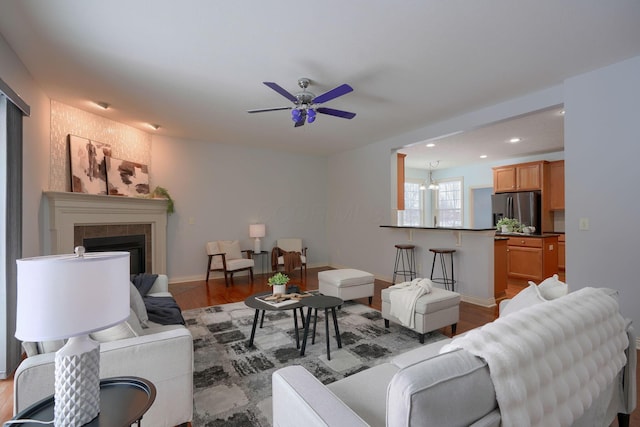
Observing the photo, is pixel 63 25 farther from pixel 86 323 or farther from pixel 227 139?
pixel 227 139

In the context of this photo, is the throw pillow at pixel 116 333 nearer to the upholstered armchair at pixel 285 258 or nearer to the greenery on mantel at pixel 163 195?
the greenery on mantel at pixel 163 195

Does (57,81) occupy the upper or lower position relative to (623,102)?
upper

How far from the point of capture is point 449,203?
8984 millimetres

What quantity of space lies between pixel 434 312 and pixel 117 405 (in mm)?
2672

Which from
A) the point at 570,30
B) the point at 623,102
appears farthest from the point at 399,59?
the point at 623,102

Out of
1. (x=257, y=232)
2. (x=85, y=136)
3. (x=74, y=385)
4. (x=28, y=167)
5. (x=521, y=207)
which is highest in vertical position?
(x=85, y=136)

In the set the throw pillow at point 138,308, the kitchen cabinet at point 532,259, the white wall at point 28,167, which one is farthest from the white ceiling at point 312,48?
the kitchen cabinet at point 532,259

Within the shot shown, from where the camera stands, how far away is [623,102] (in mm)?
2928

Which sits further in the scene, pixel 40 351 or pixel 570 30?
pixel 570 30

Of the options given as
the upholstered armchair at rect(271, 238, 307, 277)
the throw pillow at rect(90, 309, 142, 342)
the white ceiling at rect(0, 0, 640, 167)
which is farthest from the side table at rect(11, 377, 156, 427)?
→ the upholstered armchair at rect(271, 238, 307, 277)

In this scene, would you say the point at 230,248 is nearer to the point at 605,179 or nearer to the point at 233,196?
the point at 233,196

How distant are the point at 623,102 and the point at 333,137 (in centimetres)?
384

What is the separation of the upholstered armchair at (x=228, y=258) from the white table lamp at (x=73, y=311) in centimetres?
435

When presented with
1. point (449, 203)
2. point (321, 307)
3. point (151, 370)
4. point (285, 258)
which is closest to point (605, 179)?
point (321, 307)
